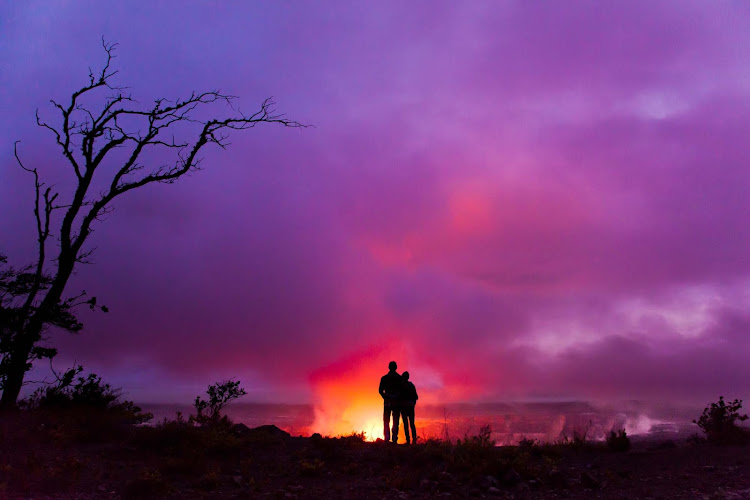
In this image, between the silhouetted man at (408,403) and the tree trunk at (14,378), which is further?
the silhouetted man at (408,403)

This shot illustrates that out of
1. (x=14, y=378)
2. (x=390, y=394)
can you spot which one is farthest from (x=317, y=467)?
(x=14, y=378)

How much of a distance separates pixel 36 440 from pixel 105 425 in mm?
1724

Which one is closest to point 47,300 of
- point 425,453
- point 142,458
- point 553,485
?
point 142,458

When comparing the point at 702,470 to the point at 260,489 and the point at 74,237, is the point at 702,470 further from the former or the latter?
the point at 74,237

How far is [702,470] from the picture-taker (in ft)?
37.5

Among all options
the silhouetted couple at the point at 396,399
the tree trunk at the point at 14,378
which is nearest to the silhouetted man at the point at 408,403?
the silhouetted couple at the point at 396,399

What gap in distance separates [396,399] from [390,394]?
0.72ft

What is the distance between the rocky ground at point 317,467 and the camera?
9.72 m

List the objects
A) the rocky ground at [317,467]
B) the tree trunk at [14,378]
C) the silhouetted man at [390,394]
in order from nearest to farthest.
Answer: the rocky ground at [317,467] → the tree trunk at [14,378] → the silhouetted man at [390,394]

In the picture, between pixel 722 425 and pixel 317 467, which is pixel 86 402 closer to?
pixel 317 467

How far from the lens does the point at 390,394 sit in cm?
1577

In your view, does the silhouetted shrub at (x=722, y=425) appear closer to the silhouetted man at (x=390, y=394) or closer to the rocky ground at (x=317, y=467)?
the rocky ground at (x=317, y=467)

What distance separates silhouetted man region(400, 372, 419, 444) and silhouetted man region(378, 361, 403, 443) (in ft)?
0.42

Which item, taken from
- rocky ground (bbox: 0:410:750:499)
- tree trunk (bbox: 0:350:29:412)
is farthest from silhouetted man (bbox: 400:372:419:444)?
tree trunk (bbox: 0:350:29:412)
